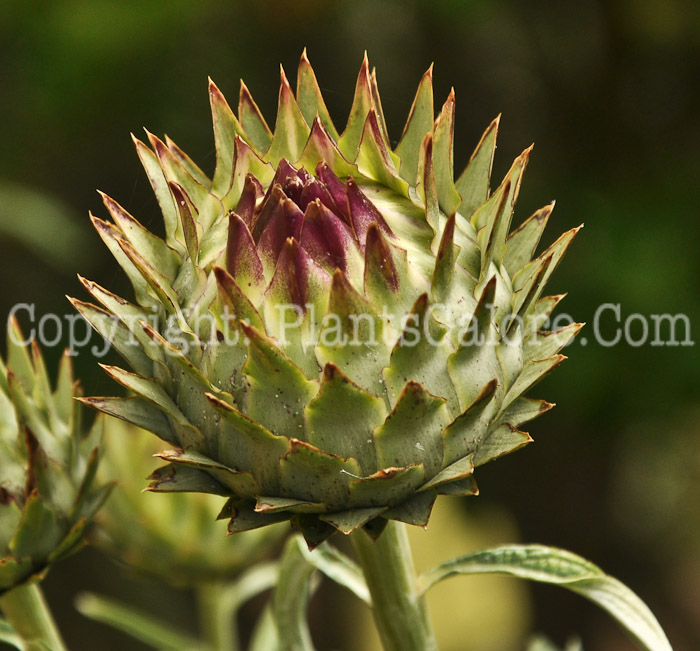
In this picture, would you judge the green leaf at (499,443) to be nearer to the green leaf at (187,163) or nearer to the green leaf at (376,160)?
the green leaf at (376,160)

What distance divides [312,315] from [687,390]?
1.76 m

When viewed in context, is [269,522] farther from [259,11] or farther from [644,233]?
[259,11]

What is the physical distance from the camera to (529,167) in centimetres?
255

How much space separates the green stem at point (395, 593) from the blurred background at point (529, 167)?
118 cm

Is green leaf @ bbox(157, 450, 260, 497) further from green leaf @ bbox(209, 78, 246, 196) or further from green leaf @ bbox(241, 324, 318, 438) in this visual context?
green leaf @ bbox(209, 78, 246, 196)

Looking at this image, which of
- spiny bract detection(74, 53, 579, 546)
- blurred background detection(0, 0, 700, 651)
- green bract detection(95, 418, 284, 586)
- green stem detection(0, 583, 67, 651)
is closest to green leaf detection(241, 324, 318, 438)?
spiny bract detection(74, 53, 579, 546)

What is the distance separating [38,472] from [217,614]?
0.47 meters

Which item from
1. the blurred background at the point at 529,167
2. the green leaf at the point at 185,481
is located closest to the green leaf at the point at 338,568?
the green leaf at the point at 185,481

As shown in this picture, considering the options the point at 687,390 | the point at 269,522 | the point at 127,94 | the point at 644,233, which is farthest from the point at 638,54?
the point at 269,522

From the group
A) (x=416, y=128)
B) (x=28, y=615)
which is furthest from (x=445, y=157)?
(x=28, y=615)

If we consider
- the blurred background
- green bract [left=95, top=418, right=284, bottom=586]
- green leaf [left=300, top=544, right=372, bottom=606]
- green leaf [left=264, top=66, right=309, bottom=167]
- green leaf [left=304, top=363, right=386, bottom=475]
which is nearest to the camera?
green leaf [left=304, top=363, right=386, bottom=475]

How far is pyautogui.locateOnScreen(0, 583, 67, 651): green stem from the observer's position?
0.94m

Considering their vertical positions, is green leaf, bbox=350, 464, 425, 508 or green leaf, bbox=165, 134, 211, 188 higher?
green leaf, bbox=165, 134, 211, 188

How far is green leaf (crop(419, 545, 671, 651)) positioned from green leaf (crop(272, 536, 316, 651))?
0.13m
